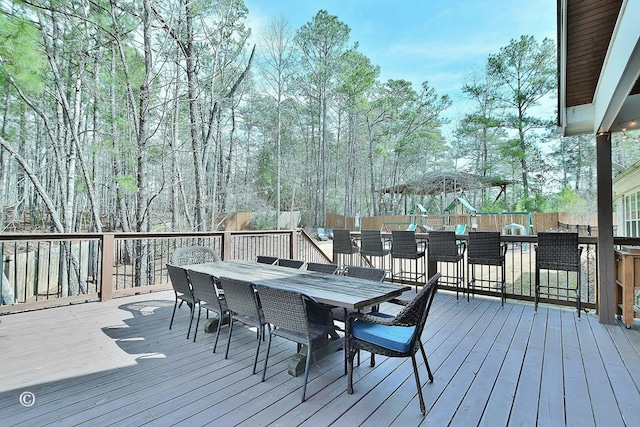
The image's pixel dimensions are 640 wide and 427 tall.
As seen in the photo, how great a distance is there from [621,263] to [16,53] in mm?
9675

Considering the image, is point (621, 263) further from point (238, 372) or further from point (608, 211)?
point (238, 372)

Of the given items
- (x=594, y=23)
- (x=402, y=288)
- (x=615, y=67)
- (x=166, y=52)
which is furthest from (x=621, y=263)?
(x=166, y=52)

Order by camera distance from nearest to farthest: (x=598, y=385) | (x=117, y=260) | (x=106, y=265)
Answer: (x=598, y=385)
(x=106, y=265)
(x=117, y=260)

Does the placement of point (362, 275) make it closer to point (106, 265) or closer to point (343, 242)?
point (343, 242)

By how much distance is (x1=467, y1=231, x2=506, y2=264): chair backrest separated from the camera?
4.38 metres

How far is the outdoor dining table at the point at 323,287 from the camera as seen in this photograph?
2.13 meters

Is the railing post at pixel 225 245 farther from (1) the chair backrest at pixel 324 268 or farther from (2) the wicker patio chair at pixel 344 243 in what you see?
(1) the chair backrest at pixel 324 268

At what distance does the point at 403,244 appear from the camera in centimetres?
520

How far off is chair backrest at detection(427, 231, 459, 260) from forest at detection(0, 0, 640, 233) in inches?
121

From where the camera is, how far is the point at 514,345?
Answer: 9.68 ft

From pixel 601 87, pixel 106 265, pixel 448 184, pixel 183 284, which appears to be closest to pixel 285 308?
pixel 183 284

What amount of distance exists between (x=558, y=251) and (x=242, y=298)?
13.7ft

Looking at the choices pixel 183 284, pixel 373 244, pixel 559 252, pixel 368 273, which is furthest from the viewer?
pixel 373 244

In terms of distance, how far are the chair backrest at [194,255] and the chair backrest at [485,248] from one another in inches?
152
